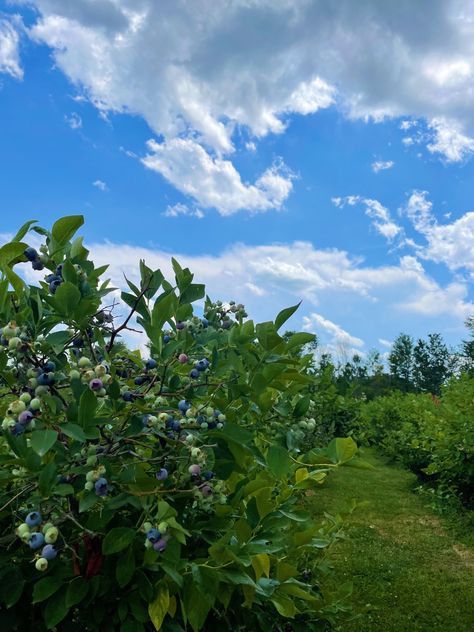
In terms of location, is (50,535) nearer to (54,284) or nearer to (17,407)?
(17,407)

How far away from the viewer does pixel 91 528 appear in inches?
63.4

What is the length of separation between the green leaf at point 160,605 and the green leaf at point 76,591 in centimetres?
22

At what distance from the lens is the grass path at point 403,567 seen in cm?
486

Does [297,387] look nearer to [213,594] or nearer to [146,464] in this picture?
[146,464]

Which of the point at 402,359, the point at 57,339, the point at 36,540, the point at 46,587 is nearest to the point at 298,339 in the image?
the point at 57,339

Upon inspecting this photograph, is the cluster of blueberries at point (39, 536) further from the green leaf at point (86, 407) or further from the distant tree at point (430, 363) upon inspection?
the distant tree at point (430, 363)

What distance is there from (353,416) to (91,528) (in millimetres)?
15367

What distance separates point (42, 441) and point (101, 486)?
233 mm

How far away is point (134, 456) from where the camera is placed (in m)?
1.72

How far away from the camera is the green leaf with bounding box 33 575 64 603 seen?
158cm

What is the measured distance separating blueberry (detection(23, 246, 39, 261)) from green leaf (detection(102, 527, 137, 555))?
0.89 metres

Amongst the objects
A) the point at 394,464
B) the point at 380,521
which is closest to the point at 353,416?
the point at 394,464

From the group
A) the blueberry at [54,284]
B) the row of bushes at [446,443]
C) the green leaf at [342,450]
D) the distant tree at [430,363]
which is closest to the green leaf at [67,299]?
the blueberry at [54,284]

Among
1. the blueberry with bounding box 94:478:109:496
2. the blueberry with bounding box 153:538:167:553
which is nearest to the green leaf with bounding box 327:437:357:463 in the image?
the blueberry with bounding box 153:538:167:553
